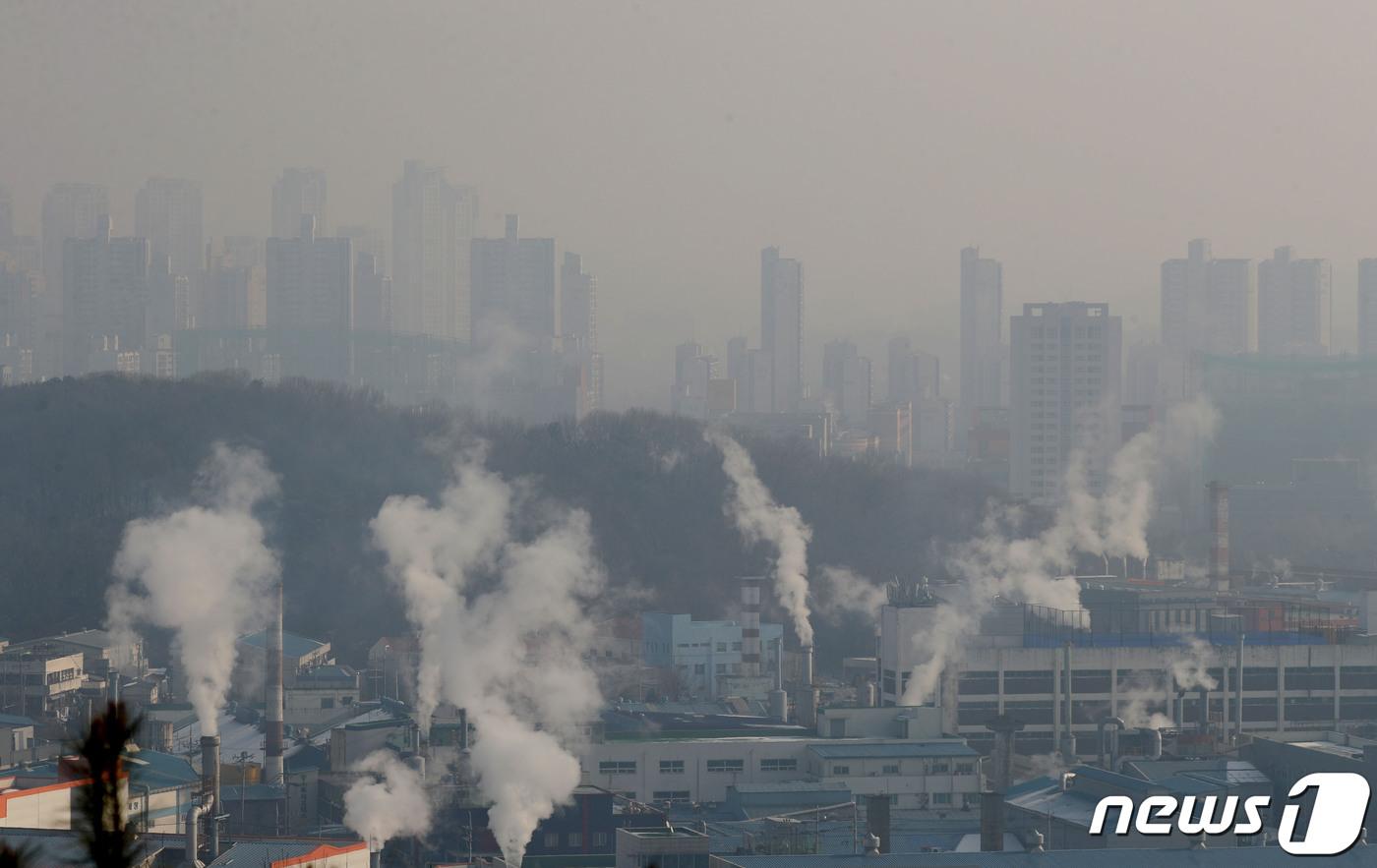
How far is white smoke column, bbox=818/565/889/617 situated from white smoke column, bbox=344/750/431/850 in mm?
15104

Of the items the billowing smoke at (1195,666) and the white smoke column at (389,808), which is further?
the billowing smoke at (1195,666)

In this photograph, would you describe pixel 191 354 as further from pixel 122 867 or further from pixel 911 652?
pixel 122 867

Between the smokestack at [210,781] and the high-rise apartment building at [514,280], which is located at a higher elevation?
the high-rise apartment building at [514,280]

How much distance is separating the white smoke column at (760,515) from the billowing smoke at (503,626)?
2.72 meters

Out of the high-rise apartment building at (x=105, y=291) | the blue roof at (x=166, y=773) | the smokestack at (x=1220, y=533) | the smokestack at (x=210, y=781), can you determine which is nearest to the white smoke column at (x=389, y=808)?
the smokestack at (x=210, y=781)

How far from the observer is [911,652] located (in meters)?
17.8

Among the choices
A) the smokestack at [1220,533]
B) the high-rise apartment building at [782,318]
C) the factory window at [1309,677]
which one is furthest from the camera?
the high-rise apartment building at [782,318]

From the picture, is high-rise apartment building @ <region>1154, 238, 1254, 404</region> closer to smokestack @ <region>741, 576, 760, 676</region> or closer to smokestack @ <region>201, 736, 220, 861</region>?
smokestack @ <region>741, 576, 760, 676</region>

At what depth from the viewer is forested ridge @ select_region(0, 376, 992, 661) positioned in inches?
1091

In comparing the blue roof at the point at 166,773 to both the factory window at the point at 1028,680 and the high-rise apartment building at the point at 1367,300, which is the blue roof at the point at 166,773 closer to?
the factory window at the point at 1028,680

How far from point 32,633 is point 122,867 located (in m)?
24.6

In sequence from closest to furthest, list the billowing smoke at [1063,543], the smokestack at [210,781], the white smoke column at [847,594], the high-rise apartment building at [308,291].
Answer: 1. the smokestack at [210,781]
2. the billowing smoke at [1063,543]
3. the white smoke column at [847,594]
4. the high-rise apartment building at [308,291]

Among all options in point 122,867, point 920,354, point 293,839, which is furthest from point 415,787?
point 920,354

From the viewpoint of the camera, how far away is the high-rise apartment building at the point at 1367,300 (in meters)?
49.5
